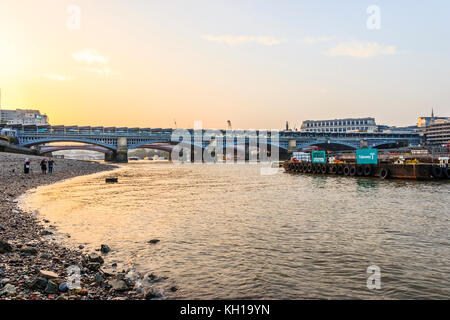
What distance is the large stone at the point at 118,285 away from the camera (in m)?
9.29

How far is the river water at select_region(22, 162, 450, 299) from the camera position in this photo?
10.1 meters

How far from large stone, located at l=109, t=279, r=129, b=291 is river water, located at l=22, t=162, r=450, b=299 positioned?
1.17 m

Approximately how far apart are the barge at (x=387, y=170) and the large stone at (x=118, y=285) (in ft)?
181

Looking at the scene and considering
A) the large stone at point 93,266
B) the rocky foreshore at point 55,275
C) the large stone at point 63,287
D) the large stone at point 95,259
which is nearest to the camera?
the rocky foreshore at point 55,275

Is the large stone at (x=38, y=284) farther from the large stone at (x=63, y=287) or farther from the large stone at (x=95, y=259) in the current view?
the large stone at (x=95, y=259)

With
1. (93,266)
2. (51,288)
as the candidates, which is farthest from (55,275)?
(93,266)

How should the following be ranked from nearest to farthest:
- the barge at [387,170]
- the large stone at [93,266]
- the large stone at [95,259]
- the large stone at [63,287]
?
1. the large stone at [63,287]
2. the large stone at [93,266]
3. the large stone at [95,259]
4. the barge at [387,170]

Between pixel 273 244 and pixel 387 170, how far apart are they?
50.1 meters

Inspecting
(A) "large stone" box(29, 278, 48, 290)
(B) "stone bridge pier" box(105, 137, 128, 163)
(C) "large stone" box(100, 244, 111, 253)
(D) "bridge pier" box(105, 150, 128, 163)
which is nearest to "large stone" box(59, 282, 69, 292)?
(A) "large stone" box(29, 278, 48, 290)

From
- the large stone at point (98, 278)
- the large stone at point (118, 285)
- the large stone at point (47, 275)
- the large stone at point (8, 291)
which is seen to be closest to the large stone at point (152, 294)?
the large stone at point (118, 285)

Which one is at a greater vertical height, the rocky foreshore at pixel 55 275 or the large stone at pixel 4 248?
the large stone at pixel 4 248
